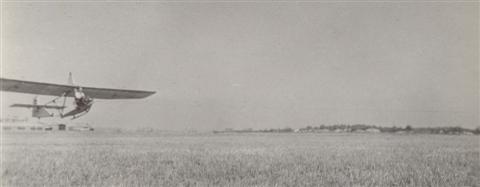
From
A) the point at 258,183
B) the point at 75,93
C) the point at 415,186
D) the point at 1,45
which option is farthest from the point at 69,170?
the point at 75,93

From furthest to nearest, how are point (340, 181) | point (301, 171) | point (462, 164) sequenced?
point (462, 164)
point (301, 171)
point (340, 181)

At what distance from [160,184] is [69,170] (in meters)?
3.50

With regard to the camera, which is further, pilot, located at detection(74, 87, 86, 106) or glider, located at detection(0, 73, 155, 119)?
pilot, located at detection(74, 87, 86, 106)

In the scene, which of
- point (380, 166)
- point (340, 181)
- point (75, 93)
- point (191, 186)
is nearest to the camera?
point (191, 186)

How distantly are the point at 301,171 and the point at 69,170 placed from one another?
5.72 m

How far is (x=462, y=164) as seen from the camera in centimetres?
1423

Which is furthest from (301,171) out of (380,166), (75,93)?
(75,93)

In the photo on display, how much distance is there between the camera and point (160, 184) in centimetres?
959

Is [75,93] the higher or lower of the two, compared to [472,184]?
higher

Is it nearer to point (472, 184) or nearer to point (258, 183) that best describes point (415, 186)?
point (472, 184)

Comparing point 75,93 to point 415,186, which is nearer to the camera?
point 415,186

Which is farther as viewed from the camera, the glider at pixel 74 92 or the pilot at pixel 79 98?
the pilot at pixel 79 98

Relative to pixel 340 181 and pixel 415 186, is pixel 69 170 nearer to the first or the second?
pixel 340 181

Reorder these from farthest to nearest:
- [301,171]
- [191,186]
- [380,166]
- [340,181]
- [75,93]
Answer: [75,93] → [380,166] → [301,171] → [340,181] → [191,186]
